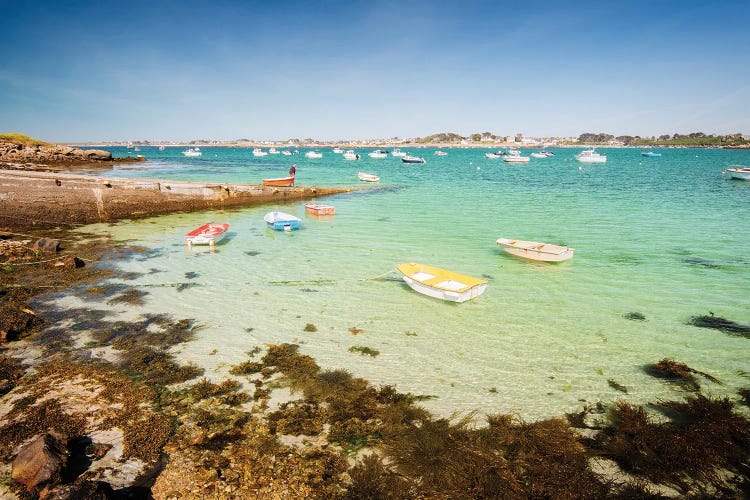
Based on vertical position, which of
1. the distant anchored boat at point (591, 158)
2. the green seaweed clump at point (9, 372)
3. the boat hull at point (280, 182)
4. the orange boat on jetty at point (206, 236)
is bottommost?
the green seaweed clump at point (9, 372)

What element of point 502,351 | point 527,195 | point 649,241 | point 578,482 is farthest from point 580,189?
point 578,482

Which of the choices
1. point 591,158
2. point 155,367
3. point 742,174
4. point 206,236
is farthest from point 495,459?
point 591,158

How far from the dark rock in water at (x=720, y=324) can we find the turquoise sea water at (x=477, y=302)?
0.36 meters

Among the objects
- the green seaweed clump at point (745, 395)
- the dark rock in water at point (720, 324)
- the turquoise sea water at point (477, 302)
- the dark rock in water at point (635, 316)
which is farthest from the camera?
the dark rock in water at point (635, 316)

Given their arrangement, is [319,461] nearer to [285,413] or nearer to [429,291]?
[285,413]

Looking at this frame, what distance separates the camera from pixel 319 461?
610 cm

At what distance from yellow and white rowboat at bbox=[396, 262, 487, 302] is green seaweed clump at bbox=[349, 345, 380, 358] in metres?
3.84

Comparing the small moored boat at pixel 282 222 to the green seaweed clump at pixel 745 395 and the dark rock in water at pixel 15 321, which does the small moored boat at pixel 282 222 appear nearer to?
the dark rock in water at pixel 15 321

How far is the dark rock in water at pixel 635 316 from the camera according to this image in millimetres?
11656

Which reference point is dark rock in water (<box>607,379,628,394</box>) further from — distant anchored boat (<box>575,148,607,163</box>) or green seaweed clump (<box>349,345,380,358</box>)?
distant anchored boat (<box>575,148,607,163</box>)

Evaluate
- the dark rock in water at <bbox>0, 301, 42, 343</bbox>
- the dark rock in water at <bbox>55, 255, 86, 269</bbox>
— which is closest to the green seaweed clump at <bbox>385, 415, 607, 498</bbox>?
the dark rock in water at <bbox>0, 301, 42, 343</bbox>

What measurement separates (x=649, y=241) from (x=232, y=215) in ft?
93.8

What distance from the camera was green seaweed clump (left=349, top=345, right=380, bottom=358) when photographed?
9.63 meters

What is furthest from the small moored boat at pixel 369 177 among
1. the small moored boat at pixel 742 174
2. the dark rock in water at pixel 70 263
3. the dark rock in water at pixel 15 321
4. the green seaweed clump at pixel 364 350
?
the small moored boat at pixel 742 174
